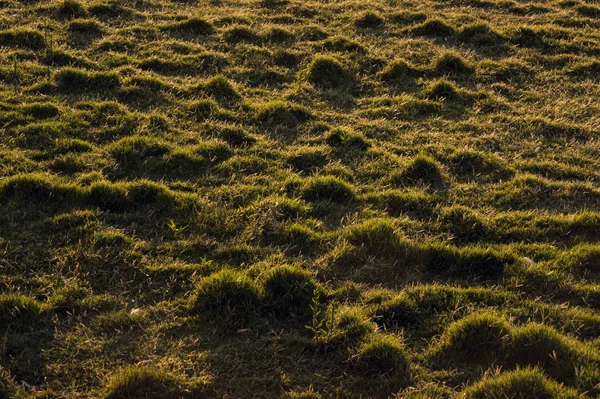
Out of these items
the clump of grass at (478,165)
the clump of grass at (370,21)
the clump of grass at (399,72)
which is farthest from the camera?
the clump of grass at (370,21)

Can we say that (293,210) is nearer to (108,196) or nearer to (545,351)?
(108,196)

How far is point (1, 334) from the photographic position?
5.35m

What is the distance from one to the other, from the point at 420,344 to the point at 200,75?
6.45 meters

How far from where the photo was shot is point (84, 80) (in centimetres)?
989

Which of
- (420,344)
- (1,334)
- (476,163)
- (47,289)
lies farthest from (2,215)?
(476,163)

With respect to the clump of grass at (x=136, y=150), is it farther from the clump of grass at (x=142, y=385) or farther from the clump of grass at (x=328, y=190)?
the clump of grass at (x=142, y=385)

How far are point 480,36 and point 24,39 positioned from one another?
312 inches

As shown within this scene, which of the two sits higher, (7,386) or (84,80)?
(84,80)

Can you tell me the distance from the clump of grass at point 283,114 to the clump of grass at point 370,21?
424 centimetres

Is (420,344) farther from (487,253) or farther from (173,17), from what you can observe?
(173,17)

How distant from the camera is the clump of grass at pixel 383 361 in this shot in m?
5.14

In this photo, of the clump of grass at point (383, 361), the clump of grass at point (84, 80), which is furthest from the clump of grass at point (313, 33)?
the clump of grass at point (383, 361)

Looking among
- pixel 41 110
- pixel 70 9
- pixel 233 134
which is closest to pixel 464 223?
pixel 233 134

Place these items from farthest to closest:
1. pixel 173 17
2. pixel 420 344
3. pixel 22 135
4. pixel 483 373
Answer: pixel 173 17
pixel 22 135
pixel 420 344
pixel 483 373
